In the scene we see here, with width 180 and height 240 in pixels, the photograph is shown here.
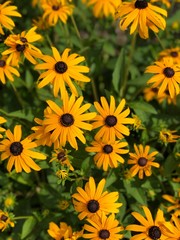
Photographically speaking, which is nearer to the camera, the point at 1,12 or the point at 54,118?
the point at 54,118

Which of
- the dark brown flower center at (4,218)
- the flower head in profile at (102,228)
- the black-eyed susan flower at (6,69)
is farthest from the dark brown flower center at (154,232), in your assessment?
the black-eyed susan flower at (6,69)

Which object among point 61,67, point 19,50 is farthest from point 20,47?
point 61,67

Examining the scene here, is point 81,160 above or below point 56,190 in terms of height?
above

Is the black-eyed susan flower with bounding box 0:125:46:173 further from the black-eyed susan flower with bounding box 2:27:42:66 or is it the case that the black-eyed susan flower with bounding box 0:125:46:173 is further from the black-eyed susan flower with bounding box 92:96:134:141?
the black-eyed susan flower with bounding box 2:27:42:66

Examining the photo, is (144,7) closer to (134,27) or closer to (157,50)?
(134,27)

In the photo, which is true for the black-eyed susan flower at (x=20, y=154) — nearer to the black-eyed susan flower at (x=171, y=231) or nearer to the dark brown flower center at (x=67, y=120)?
the dark brown flower center at (x=67, y=120)

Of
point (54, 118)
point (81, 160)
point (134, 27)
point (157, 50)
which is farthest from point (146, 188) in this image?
point (157, 50)

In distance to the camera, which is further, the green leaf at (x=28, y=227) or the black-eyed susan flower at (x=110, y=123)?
the green leaf at (x=28, y=227)
